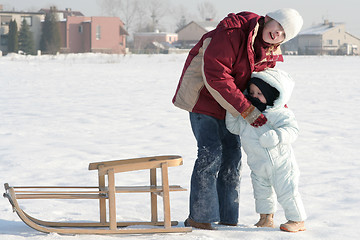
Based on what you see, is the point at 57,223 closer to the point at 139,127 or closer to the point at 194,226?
the point at 194,226

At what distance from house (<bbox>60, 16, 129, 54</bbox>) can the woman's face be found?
5869 cm

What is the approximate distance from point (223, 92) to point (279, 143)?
464mm

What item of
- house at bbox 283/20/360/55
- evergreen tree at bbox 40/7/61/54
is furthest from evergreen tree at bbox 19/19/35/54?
house at bbox 283/20/360/55

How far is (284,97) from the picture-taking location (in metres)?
3.58

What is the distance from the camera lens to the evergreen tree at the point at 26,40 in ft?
184

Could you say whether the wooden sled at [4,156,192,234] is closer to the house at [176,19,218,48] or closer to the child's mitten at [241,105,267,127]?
the child's mitten at [241,105,267,127]

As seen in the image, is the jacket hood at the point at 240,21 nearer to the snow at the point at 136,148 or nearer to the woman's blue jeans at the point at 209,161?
the woman's blue jeans at the point at 209,161

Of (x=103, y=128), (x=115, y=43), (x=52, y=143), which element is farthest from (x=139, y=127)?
(x=115, y=43)

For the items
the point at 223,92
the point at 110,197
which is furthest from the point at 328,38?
the point at 110,197

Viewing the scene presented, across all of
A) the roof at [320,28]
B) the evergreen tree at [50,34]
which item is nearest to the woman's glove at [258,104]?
the evergreen tree at [50,34]

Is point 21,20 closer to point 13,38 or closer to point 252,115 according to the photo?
point 13,38

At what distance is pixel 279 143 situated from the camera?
3.52 m

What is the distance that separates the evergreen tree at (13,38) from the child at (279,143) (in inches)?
2135

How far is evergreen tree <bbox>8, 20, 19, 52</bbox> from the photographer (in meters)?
55.2
